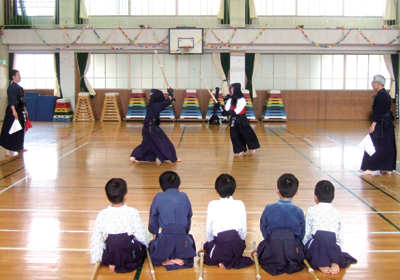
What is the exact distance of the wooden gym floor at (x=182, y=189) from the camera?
3.47 metres

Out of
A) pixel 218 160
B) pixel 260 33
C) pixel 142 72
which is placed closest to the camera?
pixel 218 160

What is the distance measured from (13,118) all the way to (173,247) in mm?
5926

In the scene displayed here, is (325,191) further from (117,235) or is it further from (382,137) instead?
(382,137)

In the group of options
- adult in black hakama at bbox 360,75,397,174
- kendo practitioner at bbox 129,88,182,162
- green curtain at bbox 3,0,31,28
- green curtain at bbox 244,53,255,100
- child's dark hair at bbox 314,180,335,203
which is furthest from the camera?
green curtain at bbox 244,53,255,100

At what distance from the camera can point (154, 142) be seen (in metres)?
7.61

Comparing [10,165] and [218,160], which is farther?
[218,160]

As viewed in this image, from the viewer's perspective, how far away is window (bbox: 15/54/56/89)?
52.0 ft

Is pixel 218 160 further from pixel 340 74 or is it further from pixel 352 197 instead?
pixel 340 74

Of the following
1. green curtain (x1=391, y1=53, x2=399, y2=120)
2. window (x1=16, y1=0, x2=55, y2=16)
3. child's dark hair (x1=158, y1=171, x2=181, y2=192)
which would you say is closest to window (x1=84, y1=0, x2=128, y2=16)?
window (x1=16, y1=0, x2=55, y2=16)

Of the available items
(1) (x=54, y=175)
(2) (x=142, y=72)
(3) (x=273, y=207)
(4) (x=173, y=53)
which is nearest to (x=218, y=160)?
(1) (x=54, y=175)

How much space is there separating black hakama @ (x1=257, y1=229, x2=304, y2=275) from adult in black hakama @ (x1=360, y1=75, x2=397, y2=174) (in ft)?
12.0

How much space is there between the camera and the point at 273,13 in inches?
614

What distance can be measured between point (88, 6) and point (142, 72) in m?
2.90

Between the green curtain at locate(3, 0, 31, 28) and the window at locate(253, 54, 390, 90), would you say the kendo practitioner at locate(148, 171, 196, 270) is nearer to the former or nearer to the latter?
the window at locate(253, 54, 390, 90)
